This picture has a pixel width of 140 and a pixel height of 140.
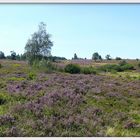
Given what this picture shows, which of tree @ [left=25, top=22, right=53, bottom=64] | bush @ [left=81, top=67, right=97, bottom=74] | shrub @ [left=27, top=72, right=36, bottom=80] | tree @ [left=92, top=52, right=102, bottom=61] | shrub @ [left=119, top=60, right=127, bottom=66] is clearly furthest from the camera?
shrub @ [left=27, top=72, right=36, bottom=80]

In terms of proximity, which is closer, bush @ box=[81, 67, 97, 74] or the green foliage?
the green foliage

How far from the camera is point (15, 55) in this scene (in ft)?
25.5

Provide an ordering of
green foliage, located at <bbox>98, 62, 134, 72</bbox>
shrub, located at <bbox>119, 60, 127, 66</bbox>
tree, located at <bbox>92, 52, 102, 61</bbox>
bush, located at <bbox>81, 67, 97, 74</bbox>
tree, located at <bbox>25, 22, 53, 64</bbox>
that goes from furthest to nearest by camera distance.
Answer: bush, located at <bbox>81, 67, 97, 74</bbox> → green foliage, located at <bbox>98, 62, 134, 72</bbox> → shrub, located at <bbox>119, 60, 127, 66</bbox> → tree, located at <bbox>25, 22, 53, 64</bbox> → tree, located at <bbox>92, 52, 102, 61</bbox>

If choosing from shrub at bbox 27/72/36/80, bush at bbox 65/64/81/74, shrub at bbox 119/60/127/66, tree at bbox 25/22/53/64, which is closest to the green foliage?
shrub at bbox 119/60/127/66

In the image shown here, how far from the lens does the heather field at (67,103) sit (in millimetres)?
6059

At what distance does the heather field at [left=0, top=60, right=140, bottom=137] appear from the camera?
19.9 feet

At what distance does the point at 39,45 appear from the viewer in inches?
344

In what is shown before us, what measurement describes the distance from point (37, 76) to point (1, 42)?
90.1 inches

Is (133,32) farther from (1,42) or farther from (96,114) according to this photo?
(1,42)

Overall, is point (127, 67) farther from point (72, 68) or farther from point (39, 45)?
point (39, 45)

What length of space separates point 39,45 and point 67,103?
1918mm

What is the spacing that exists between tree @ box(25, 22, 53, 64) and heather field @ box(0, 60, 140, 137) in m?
0.40

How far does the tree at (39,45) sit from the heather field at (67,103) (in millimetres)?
401

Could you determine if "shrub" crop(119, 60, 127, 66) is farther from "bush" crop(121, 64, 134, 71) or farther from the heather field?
"bush" crop(121, 64, 134, 71)
